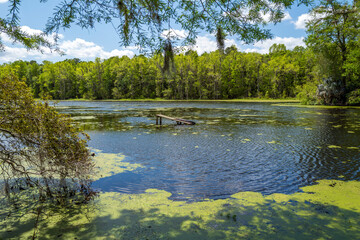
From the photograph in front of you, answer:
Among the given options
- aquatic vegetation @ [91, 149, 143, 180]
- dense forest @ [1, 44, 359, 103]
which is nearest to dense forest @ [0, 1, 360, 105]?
dense forest @ [1, 44, 359, 103]

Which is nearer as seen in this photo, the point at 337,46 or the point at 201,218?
the point at 201,218

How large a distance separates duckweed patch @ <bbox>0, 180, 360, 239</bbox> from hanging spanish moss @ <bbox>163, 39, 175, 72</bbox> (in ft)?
10.7

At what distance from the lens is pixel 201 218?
523 cm

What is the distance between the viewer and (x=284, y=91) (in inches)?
2867

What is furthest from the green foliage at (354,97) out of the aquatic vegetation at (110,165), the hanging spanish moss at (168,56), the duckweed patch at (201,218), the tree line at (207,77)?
the hanging spanish moss at (168,56)

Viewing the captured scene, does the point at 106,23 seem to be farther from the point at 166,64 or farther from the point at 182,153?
the point at 182,153

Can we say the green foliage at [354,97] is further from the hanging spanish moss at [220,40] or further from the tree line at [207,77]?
the hanging spanish moss at [220,40]

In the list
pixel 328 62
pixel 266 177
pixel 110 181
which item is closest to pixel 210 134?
pixel 266 177

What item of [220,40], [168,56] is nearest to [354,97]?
[220,40]

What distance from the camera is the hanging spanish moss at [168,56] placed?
468cm

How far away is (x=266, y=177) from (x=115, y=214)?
5.20 m

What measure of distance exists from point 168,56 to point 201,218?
11.7 feet

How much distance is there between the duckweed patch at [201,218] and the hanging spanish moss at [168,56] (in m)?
3.26

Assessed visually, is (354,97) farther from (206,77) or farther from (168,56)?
(206,77)
